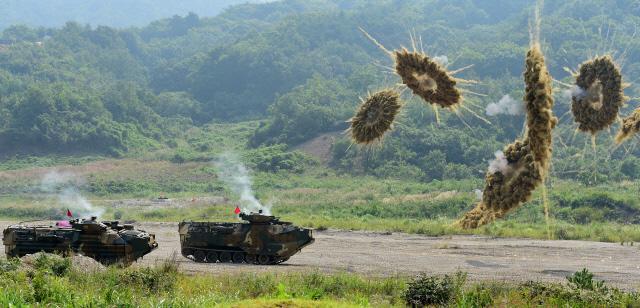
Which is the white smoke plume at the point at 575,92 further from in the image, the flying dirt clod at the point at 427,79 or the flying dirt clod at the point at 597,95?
the flying dirt clod at the point at 427,79

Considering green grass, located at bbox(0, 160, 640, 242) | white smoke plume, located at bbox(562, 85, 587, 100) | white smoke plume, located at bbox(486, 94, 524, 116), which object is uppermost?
green grass, located at bbox(0, 160, 640, 242)

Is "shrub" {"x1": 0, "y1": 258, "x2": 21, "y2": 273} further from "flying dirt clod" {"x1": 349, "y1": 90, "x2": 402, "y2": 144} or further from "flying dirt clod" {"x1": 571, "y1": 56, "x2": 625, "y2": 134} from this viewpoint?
"flying dirt clod" {"x1": 571, "y1": 56, "x2": 625, "y2": 134}

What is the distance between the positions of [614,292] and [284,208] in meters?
56.0

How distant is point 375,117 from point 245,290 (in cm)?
1425

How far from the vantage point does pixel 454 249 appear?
148 ft

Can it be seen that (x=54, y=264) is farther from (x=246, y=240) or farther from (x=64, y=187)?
(x=64, y=187)

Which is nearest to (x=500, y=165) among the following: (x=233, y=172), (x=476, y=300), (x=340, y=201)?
(x=476, y=300)

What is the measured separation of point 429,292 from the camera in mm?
22109

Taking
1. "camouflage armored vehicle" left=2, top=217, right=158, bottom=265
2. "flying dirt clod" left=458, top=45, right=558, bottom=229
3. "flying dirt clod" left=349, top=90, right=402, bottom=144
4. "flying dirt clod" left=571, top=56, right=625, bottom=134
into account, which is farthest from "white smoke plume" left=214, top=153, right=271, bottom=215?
"flying dirt clod" left=458, top=45, right=558, bottom=229

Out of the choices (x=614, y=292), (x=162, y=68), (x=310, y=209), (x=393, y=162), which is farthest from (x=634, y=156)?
(x=162, y=68)

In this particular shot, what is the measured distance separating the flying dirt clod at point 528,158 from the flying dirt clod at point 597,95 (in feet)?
3.72

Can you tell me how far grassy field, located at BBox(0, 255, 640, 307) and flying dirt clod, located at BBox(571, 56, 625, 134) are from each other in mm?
8862

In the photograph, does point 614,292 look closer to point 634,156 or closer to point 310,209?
point 310,209

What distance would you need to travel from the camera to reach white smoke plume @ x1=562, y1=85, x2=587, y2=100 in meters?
10.2
